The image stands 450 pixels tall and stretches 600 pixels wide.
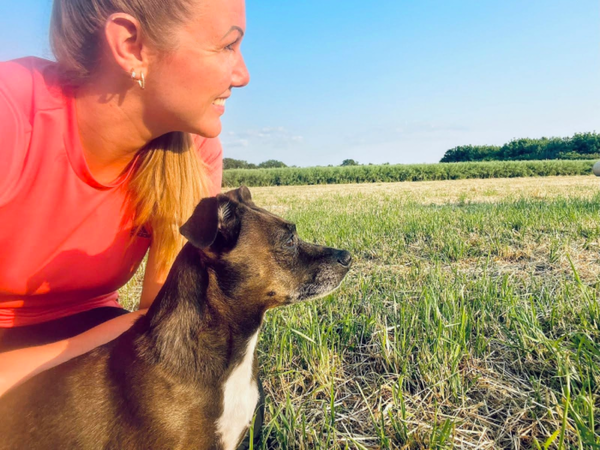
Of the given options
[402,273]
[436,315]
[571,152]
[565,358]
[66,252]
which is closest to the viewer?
[565,358]

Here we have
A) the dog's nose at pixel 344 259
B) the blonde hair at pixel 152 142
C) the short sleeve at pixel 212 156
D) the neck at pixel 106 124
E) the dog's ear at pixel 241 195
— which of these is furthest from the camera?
the short sleeve at pixel 212 156

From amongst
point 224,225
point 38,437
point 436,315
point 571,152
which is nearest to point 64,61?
point 224,225

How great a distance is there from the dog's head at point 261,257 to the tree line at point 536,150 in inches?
2915

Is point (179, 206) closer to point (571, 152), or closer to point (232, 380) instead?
point (232, 380)

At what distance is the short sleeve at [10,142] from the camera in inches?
93.5

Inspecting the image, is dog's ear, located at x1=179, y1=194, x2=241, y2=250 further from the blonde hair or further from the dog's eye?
the blonde hair

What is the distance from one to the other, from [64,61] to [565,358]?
344cm

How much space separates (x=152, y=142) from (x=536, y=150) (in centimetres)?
8037

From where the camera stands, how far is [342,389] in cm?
263

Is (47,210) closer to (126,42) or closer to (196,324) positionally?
(126,42)

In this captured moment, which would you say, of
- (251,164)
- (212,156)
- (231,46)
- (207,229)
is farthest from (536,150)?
(207,229)

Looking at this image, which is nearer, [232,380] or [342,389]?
[232,380]

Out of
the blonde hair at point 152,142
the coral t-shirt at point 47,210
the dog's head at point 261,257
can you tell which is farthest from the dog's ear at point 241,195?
the coral t-shirt at point 47,210

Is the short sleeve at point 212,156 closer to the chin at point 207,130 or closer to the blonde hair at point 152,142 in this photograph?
the blonde hair at point 152,142
